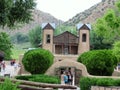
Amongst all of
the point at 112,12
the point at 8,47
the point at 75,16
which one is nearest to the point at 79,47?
the point at 8,47

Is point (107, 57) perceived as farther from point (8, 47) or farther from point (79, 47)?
point (8, 47)

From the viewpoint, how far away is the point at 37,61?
44.3m

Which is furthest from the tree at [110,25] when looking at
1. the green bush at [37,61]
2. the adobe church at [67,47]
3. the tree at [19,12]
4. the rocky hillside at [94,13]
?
the rocky hillside at [94,13]

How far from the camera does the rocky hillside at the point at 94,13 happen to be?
526 feet

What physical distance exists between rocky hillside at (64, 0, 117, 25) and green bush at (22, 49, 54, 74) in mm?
111692

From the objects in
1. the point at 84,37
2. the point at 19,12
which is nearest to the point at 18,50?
the point at 84,37

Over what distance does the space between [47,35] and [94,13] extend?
94.9 metres

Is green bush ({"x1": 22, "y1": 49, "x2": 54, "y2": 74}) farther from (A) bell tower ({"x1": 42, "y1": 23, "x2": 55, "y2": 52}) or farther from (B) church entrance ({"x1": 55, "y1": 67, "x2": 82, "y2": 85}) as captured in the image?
(A) bell tower ({"x1": 42, "y1": 23, "x2": 55, "y2": 52})

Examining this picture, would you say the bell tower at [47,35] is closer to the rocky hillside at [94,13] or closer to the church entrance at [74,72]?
the church entrance at [74,72]

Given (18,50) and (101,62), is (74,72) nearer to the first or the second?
(101,62)

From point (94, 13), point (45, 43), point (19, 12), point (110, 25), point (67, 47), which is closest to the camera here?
point (19, 12)

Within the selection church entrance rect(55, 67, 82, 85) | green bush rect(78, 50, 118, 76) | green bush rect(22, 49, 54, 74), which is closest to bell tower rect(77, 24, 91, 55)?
church entrance rect(55, 67, 82, 85)

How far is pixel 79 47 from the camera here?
75250 mm

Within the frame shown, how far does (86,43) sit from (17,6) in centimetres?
5086
